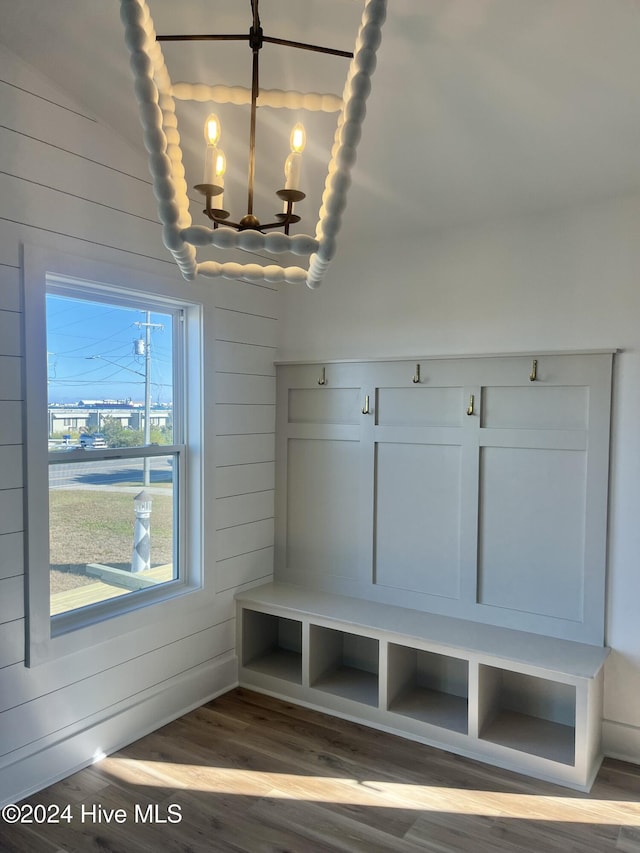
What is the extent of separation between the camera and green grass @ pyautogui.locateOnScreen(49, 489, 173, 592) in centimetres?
254


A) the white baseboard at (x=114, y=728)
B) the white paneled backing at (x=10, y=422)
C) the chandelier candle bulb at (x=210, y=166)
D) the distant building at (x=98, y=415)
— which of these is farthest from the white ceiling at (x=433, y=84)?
the white baseboard at (x=114, y=728)

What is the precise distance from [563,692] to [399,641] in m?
0.75

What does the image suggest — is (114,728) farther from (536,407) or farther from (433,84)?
(433,84)

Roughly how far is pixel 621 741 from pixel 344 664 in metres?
1.35

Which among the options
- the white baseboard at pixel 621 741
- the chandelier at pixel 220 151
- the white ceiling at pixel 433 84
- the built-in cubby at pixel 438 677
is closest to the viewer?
the chandelier at pixel 220 151

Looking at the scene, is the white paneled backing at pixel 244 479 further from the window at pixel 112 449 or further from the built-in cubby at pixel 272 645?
the built-in cubby at pixel 272 645

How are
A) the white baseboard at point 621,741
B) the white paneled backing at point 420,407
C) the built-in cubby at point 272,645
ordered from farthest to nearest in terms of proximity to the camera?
the built-in cubby at point 272,645
the white paneled backing at point 420,407
the white baseboard at point 621,741

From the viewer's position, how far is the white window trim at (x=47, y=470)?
7.59 feet

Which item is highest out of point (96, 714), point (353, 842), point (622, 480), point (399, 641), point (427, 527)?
point (622, 480)

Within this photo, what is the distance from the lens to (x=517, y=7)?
179 cm

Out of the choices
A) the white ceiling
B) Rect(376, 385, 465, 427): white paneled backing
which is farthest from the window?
Rect(376, 385, 465, 427): white paneled backing

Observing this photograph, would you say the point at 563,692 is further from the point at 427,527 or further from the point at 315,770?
the point at 315,770

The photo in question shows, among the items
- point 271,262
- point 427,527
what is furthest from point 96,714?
point 271,262

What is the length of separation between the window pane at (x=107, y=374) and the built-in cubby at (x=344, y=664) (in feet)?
4.27
